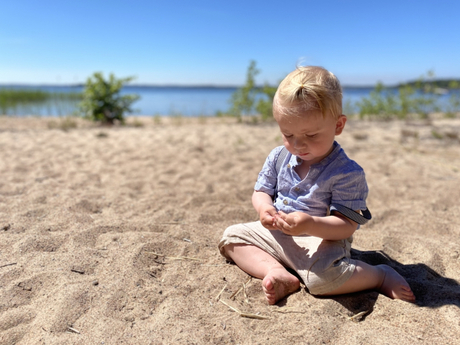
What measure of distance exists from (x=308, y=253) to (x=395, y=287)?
43 cm

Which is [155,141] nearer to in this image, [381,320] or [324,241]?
[324,241]

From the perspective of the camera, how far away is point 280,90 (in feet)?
5.42

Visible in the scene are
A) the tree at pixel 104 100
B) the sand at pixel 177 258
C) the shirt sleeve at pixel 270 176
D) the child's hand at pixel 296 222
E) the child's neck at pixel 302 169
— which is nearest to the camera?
the sand at pixel 177 258

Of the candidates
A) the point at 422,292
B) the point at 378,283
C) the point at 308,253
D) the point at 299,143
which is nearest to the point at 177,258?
the point at 308,253

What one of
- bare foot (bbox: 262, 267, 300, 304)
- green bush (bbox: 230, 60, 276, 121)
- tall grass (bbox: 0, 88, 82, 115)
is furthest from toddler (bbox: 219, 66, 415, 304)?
tall grass (bbox: 0, 88, 82, 115)

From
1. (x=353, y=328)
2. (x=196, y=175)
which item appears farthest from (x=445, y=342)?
(x=196, y=175)

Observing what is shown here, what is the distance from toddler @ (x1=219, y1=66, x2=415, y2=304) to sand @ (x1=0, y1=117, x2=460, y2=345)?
9cm

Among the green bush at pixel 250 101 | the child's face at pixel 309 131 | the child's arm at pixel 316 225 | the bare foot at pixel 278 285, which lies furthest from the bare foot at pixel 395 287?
the green bush at pixel 250 101

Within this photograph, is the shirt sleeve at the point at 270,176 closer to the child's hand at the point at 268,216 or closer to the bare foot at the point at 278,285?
the child's hand at the point at 268,216

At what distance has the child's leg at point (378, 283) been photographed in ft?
5.63

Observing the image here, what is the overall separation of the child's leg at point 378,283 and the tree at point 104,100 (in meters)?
7.40

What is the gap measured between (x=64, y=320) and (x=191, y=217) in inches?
50.1

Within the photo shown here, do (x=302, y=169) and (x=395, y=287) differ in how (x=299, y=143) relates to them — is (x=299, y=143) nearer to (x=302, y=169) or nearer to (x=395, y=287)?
(x=302, y=169)

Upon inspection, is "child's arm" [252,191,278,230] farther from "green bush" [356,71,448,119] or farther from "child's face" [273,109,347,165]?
"green bush" [356,71,448,119]
